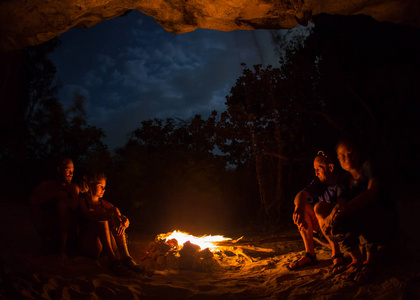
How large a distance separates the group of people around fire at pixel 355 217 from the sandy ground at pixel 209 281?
130 mm

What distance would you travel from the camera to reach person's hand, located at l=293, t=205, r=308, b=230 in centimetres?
353

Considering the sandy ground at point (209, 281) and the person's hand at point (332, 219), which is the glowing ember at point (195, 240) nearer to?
the sandy ground at point (209, 281)

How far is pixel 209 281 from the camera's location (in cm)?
364

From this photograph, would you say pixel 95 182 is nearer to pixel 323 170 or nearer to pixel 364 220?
pixel 323 170

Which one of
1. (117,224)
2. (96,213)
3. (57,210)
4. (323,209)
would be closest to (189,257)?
(117,224)

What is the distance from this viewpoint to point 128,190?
816 cm

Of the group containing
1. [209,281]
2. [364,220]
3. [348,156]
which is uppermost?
[348,156]

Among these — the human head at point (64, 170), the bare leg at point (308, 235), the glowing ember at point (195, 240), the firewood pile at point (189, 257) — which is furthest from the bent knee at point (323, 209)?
the human head at point (64, 170)

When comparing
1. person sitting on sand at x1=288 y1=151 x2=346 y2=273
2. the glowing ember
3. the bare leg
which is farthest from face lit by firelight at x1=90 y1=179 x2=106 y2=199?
the bare leg

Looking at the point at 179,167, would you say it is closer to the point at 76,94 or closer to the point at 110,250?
the point at 110,250

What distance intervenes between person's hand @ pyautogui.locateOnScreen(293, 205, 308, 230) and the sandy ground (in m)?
0.50

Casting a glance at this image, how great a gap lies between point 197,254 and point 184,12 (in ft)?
11.8

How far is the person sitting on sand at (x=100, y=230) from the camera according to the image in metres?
3.58

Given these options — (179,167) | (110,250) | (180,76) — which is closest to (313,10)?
(110,250)
